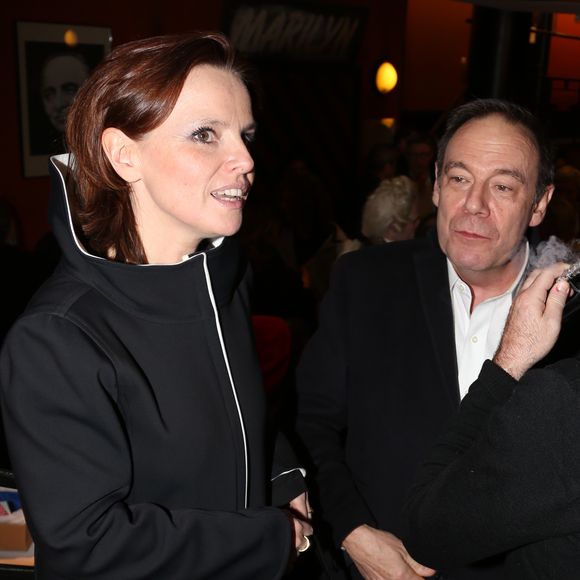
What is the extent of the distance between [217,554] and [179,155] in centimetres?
75

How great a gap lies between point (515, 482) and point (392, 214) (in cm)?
272

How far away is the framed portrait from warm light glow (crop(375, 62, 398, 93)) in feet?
15.0

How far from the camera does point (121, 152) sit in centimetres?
132

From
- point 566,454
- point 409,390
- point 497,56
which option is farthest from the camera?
point 497,56

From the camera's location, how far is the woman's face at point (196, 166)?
129 cm

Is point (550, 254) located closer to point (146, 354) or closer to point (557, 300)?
point (557, 300)

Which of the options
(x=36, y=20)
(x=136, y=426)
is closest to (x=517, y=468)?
(x=136, y=426)

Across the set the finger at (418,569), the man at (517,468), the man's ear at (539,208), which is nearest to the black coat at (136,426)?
the man at (517,468)

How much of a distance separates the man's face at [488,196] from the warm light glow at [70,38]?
14.9 feet

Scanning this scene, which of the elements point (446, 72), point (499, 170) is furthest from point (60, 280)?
point (446, 72)

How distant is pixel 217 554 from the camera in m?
1.23

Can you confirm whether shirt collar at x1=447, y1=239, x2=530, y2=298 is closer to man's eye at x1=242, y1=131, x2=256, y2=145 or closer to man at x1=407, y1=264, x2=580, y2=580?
man at x1=407, y1=264, x2=580, y2=580

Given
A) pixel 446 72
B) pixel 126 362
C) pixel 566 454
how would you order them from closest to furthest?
pixel 566 454, pixel 126 362, pixel 446 72

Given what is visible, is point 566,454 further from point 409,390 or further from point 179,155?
point 179,155
